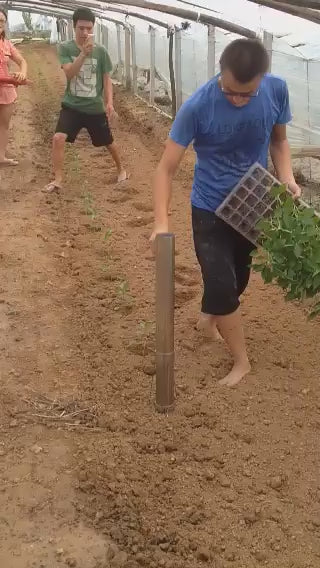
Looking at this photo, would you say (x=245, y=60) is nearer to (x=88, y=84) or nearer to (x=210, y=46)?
(x=88, y=84)

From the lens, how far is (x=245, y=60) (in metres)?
2.47

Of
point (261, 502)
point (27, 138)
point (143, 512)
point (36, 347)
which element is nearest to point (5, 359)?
point (36, 347)

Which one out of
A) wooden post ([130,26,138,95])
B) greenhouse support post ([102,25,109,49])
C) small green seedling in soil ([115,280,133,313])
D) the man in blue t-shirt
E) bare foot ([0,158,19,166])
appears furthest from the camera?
greenhouse support post ([102,25,109,49])

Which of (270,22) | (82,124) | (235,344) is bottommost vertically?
(82,124)

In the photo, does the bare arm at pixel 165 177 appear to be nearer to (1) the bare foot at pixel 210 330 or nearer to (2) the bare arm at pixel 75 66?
(1) the bare foot at pixel 210 330

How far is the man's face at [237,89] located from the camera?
2.55 meters

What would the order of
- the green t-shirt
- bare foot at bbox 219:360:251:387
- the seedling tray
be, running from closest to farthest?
the seedling tray < bare foot at bbox 219:360:251:387 < the green t-shirt

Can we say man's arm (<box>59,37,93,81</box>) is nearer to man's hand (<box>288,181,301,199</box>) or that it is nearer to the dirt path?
the dirt path

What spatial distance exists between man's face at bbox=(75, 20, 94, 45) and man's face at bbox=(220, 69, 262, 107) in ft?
11.1

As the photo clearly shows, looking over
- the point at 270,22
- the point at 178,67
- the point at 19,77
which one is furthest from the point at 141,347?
the point at 178,67

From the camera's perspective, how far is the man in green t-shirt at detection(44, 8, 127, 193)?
573cm

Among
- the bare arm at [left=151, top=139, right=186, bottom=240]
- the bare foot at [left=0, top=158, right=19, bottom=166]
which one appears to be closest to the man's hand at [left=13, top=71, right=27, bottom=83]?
the bare foot at [left=0, top=158, right=19, bottom=166]

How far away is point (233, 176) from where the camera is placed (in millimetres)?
2861

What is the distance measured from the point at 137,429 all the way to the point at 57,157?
3.73 meters
